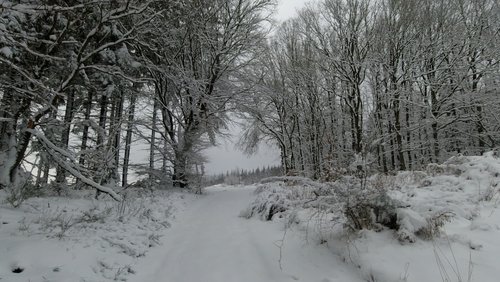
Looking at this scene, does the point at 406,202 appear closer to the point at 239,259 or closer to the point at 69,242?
the point at 239,259

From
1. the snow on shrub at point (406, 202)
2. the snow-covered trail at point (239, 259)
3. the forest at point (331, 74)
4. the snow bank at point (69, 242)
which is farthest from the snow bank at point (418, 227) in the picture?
the forest at point (331, 74)

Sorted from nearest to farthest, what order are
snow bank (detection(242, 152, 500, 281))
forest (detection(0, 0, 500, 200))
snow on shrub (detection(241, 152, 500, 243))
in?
snow bank (detection(242, 152, 500, 281)) → snow on shrub (detection(241, 152, 500, 243)) → forest (detection(0, 0, 500, 200))

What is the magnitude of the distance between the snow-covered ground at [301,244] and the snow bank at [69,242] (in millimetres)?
14

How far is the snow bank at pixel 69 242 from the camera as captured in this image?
13.1 ft

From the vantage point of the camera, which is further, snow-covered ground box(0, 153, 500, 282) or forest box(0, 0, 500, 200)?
forest box(0, 0, 500, 200)

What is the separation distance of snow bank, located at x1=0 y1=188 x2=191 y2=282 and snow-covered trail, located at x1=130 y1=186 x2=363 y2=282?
1.10 ft

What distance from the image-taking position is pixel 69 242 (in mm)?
4887

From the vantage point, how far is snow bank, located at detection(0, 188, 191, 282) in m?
4.01

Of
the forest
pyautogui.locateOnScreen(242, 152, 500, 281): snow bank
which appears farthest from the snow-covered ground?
the forest

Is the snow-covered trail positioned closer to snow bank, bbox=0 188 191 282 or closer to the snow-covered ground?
the snow-covered ground

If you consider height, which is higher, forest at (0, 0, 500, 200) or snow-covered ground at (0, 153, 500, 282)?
forest at (0, 0, 500, 200)

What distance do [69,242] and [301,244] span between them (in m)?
3.37

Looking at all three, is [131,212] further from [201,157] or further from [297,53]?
[297,53]

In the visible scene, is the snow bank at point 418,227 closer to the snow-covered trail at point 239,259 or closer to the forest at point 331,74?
the snow-covered trail at point 239,259
